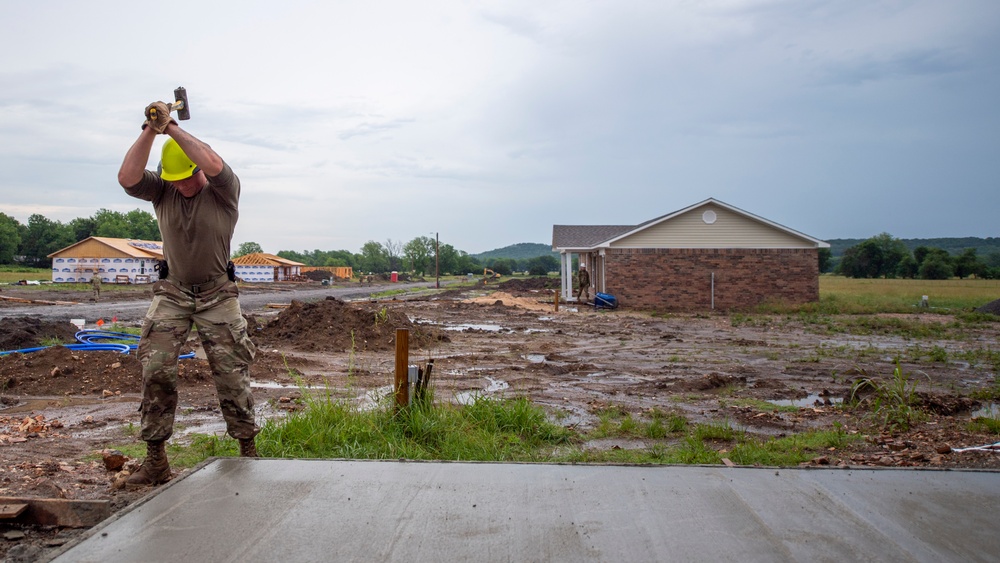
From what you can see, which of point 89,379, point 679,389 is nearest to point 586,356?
point 679,389

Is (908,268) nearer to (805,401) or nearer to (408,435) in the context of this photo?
(805,401)

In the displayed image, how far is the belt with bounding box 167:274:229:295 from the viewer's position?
4.66 meters

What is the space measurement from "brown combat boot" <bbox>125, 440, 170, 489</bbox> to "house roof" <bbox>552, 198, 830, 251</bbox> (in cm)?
2530

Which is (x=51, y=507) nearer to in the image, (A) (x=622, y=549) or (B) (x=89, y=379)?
(A) (x=622, y=549)

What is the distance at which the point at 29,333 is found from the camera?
13367 millimetres

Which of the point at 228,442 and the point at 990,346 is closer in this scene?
the point at 228,442

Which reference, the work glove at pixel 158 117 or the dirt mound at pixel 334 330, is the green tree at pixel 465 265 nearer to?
the dirt mound at pixel 334 330

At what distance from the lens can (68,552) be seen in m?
3.04

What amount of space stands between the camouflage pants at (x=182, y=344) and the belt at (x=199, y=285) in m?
0.03

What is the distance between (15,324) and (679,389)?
471 inches

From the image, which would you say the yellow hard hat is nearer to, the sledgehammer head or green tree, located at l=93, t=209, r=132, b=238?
the sledgehammer head

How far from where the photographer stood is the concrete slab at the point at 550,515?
3.07 meters

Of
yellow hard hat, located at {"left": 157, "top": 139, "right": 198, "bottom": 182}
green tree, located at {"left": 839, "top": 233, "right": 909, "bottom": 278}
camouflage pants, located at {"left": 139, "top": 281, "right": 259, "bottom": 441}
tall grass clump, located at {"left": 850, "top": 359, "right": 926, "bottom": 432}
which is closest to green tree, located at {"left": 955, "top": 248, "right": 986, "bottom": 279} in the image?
green tree, located at {"left": 839, "top": 233, "right": 909, "bottom": 278}

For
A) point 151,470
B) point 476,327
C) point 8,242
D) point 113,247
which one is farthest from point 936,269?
point 8,242
